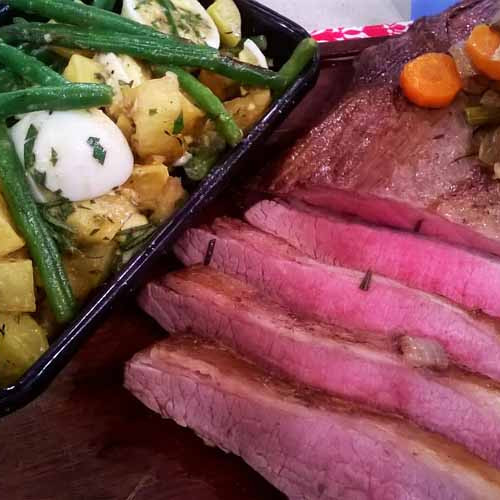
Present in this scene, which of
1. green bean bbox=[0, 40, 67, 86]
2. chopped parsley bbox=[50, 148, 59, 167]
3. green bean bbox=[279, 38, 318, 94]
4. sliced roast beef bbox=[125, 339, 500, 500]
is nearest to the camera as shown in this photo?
sliced roast beef bbox=[125, 339, 500, 500]

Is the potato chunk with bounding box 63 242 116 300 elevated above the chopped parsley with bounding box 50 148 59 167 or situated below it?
below

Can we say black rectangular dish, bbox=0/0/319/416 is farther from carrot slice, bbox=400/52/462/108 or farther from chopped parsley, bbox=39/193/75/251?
carrot slice, bbox=400/52/462/108

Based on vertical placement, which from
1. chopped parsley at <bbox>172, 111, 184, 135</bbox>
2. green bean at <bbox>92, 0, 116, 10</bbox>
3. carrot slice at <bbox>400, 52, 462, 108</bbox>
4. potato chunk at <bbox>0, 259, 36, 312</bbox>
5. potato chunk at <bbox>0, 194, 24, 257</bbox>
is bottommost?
potato chunk at <bbox>0, 259, 36, 312</bbox>

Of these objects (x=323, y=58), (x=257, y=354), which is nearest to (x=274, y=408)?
(x=257, y=354)

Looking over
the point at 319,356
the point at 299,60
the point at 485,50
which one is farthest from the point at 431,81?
the point at 319,356

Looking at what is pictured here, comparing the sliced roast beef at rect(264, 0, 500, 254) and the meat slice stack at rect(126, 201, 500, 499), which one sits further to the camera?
the sliced roast beef at rect(264, 0, 500, 254)

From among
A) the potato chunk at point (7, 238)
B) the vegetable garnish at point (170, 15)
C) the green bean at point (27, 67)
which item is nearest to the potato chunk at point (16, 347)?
the potato chunk at point (7, 238)

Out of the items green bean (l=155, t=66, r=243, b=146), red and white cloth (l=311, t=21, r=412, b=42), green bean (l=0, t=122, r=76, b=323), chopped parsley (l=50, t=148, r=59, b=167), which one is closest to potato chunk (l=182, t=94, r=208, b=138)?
green bean (l=155, t=66, r=243, b=146)

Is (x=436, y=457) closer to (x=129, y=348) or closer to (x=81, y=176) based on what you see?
(x=129, y=348)
